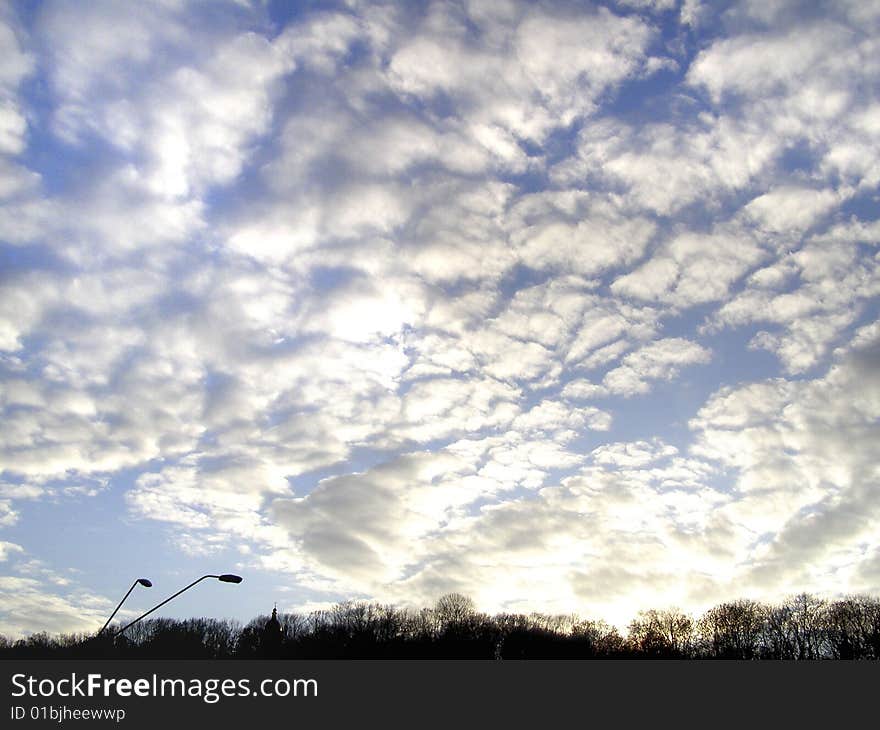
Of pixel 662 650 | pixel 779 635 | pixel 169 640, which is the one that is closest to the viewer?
pixel 779 635
